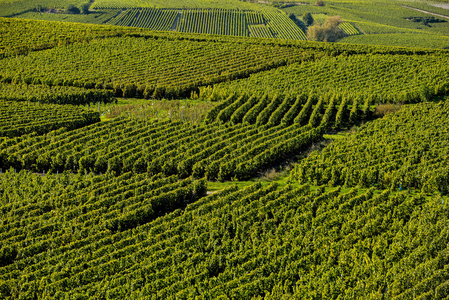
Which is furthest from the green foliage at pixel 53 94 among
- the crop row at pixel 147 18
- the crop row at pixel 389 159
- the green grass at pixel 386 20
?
the green grass at pixel 386 20

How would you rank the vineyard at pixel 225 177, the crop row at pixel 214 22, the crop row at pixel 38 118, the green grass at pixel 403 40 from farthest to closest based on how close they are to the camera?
the crop row at pixel 214 22, the green grass at pixel 403 40, the crop row at pixel 38 118, the vineyard at pixel 225 177

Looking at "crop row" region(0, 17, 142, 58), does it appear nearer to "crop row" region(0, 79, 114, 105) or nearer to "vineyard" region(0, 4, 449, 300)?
"vineyard" region(0, 4, 449, 300)

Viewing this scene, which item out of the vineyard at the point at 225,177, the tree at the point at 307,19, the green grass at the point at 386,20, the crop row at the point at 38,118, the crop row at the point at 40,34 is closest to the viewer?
the vineyard at the point at 225,177

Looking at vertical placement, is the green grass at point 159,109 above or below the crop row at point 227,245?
above

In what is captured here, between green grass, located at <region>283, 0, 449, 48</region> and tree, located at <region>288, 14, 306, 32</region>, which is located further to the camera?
tree, located at <region>288, 14, 306, 32</region>

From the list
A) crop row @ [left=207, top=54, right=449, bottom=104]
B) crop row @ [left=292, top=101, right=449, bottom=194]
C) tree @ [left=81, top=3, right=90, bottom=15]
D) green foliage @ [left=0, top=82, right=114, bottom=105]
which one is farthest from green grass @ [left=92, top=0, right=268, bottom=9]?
crop row @ [left=292, top=101, right=449, bottom=194]

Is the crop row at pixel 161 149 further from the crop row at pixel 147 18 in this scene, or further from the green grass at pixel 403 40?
the crop row at pixel 147 18

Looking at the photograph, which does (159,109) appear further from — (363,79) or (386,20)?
(386,20)
